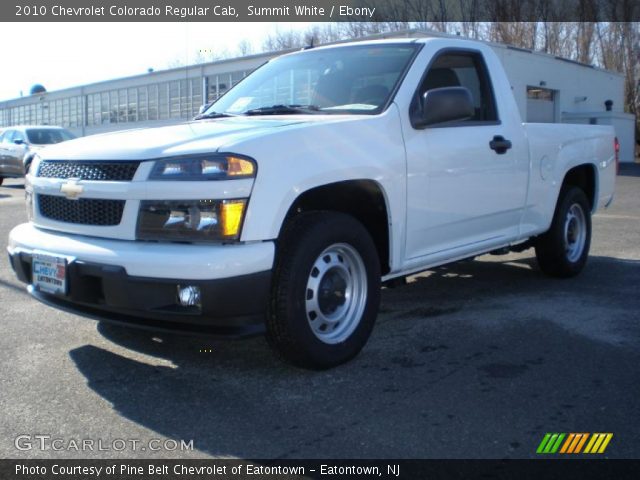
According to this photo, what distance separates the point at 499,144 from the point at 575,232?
2002mm

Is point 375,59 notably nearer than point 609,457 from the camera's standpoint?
No

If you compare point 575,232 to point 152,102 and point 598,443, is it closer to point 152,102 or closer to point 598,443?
point 598,443

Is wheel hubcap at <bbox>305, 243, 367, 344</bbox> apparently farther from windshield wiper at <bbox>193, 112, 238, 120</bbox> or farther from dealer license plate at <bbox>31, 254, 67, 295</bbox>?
windshield wiper at <bbox>193, 112, 238, 120</bbox>

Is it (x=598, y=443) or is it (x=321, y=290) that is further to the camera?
(x=321, y=290)

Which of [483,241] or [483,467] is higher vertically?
[483,241]

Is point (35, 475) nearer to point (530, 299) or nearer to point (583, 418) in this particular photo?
point (583, 418)

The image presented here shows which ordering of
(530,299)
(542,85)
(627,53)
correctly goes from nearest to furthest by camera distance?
(530,299) → (542,85) → (627,53)

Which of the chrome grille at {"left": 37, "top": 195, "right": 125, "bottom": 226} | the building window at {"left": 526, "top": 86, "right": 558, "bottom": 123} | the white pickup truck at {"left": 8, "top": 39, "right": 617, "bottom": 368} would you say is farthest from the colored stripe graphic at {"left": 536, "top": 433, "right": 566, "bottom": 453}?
the building window at {"left": 526, "top": 86, "right": 558, "bottom": 123}

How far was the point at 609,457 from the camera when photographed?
303 centimetres

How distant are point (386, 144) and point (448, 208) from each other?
77 cm

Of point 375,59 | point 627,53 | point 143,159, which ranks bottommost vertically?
point 143,159

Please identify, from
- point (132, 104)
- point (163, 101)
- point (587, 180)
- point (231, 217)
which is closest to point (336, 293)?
point (231, 217)

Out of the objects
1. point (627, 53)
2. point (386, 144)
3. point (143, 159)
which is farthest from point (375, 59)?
point (627, 53)

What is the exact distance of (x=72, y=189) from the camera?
390cm
